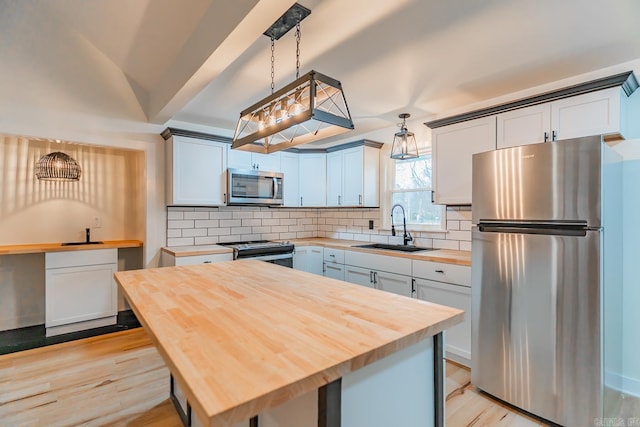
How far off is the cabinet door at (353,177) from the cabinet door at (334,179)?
0.20 feet

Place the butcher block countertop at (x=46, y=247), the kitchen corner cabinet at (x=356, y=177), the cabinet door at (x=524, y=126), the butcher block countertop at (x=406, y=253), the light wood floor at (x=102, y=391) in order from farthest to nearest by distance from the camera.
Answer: the kitchen corner cabinet at (x=356, y=177)
the butcher block countertop at (x=46, y=247)
the butcher block countertop at (x=406, y=253)
the cabinet door at (x=524, y=126)
the light wood floor at (x=102, y=391)

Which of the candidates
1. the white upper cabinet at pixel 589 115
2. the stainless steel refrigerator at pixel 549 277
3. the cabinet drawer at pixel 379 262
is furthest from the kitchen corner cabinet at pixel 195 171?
the white upper cabinet at pixel 589 115

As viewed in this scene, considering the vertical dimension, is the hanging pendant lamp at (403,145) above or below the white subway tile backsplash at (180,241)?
above

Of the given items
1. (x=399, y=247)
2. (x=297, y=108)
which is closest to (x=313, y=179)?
(x=399, y=247)

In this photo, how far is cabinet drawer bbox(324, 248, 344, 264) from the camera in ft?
12.0

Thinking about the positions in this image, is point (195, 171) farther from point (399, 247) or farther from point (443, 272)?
point (443, 272)

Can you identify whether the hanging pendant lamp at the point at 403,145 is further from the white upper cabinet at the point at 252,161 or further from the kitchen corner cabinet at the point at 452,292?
the white upper cabinet at the point at 252,161

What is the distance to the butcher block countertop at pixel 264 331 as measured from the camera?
0.72 m

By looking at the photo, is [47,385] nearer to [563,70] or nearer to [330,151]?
[330,151]

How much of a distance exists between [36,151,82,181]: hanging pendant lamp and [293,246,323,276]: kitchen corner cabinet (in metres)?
2.60

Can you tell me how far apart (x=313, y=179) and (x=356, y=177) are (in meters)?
0.70

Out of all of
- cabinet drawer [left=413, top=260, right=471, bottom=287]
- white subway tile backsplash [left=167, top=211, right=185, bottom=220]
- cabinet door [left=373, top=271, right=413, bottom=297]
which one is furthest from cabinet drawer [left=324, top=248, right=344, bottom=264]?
white subway tile backsplash [left=167, top=211, right=185, bottom=220]

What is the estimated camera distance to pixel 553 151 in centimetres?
187

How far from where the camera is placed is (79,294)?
Result: 10.9 ft
